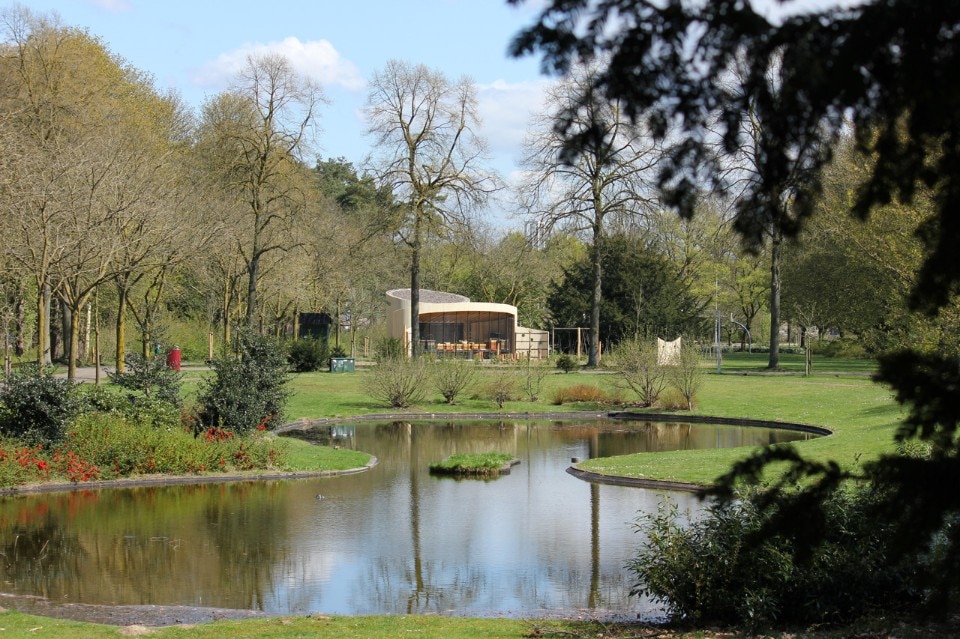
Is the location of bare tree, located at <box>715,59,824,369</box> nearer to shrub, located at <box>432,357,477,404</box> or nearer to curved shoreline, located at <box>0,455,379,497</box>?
curved shoreline, located at <box>0,455,379,497</box>

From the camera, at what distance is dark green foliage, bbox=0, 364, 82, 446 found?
18094mm

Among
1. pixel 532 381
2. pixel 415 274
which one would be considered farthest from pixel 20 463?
pixel 415 274

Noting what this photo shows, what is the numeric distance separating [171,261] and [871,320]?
109ft

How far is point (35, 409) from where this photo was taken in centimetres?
1820

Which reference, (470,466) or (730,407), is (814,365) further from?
(470,466)

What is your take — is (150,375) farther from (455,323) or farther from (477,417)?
(455,323)

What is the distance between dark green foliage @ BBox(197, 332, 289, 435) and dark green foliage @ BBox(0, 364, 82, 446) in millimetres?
3366

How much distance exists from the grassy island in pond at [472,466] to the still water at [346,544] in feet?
1.33

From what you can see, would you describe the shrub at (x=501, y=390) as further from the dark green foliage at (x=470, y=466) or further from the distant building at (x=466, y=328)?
the distant building at (x=466, y=328)

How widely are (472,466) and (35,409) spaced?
27.5 feet

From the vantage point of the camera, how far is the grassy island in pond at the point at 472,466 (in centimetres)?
2017

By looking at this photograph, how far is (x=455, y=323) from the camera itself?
A: 56.5m

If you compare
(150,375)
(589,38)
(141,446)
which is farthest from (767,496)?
(150,375)

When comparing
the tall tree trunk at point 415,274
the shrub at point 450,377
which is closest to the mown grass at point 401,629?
the shrub at point 450,377
